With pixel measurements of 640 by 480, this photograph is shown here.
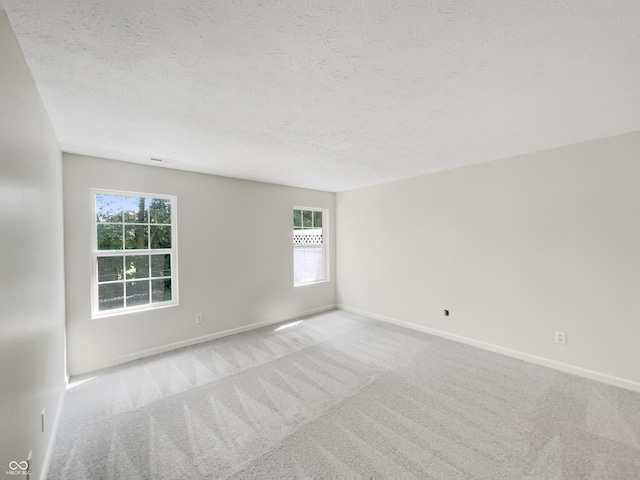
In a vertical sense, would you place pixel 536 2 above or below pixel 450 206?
above

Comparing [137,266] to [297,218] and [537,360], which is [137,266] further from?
[537,360]

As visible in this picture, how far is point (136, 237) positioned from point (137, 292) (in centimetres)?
68

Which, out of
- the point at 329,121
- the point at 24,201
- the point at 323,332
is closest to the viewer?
the point at 24,201

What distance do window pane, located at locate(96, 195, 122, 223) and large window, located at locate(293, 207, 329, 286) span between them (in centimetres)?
258

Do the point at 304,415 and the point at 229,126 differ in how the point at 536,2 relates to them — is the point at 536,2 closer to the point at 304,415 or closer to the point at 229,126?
the point at 229,126

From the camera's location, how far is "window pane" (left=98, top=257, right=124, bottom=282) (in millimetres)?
3020

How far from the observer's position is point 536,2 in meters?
1.06

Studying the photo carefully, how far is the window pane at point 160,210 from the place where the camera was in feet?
11.1

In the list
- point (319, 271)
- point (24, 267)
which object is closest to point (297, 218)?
point (319, 271)

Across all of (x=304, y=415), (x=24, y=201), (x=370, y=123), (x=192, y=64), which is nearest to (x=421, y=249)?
(x=370, y=123)

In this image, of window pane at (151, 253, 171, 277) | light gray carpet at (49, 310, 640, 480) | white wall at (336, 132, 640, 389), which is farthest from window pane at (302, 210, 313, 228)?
light gray carpet at (49, 310, 640, 480)

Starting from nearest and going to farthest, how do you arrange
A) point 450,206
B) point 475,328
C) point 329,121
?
point 329,121
point 475,328
point 450,206

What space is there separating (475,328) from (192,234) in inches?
158

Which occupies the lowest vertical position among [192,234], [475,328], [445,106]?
[475,328]
